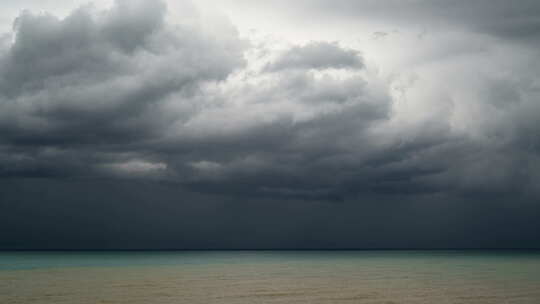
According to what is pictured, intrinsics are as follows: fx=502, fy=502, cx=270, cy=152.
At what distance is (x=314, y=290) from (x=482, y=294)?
48.6 feet

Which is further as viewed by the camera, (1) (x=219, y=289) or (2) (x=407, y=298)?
(1) (x=219, y=289)

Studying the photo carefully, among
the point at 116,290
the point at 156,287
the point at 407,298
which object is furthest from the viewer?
the point at 156,287

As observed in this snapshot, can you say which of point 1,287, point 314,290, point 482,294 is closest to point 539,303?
point 482,294

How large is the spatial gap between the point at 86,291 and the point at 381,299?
26.3 meters

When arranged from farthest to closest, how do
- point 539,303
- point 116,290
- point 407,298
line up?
point 116,290 → point 407,298 → point 539,303

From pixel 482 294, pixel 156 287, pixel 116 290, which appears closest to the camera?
pixel 482 294

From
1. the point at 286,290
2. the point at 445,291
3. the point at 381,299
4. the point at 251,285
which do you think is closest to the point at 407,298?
the point at 381,299

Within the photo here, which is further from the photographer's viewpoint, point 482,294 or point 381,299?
point 482,294

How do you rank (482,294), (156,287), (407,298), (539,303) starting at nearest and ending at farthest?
1. (539,303)
2. (407,298)
3. (482,294)
4. (156,287)

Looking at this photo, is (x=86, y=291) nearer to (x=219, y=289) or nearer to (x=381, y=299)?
(x=219, y=289)

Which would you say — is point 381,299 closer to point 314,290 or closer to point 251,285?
point 314,290

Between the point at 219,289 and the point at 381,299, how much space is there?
15.9 metres

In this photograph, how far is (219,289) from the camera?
47.7 meters

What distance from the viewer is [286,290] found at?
46.9 metres
